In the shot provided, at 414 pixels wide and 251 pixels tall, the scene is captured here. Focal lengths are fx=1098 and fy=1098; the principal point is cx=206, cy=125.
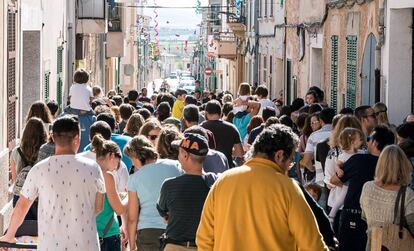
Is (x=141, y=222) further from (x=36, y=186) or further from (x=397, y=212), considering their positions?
(x=397, y=212)

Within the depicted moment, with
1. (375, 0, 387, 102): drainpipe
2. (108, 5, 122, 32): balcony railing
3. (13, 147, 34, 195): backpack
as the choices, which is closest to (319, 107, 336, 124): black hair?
(375, 0, 387, 102): drainpipe

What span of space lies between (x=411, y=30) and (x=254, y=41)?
22.4 m

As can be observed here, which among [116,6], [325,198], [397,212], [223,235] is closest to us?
[223,235]

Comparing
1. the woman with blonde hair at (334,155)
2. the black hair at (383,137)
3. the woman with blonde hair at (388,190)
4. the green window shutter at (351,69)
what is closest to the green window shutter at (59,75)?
the green window shutter at (351,69)

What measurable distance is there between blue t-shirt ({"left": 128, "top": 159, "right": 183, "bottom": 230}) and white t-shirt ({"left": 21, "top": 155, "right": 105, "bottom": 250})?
1.16 m

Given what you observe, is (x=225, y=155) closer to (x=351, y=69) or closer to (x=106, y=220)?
(x=106, y=220)

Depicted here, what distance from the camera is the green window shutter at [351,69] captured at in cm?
1759

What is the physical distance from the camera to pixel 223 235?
20.4 ft

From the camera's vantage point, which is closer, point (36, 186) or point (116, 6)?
point (36, 186)

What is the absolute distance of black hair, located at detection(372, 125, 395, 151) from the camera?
31.3 ft

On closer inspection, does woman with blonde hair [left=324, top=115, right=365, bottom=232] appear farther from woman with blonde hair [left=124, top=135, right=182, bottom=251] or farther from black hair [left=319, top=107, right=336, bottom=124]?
woman with blonde hair [left=124, top=135, right=182, bottom=251]

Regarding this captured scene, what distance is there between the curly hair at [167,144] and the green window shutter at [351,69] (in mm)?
8271

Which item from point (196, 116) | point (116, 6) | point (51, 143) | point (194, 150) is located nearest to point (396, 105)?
point (196, 116)

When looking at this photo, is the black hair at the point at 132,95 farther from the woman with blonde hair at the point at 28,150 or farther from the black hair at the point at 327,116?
the woman with blonde hair at the point at 28,150
